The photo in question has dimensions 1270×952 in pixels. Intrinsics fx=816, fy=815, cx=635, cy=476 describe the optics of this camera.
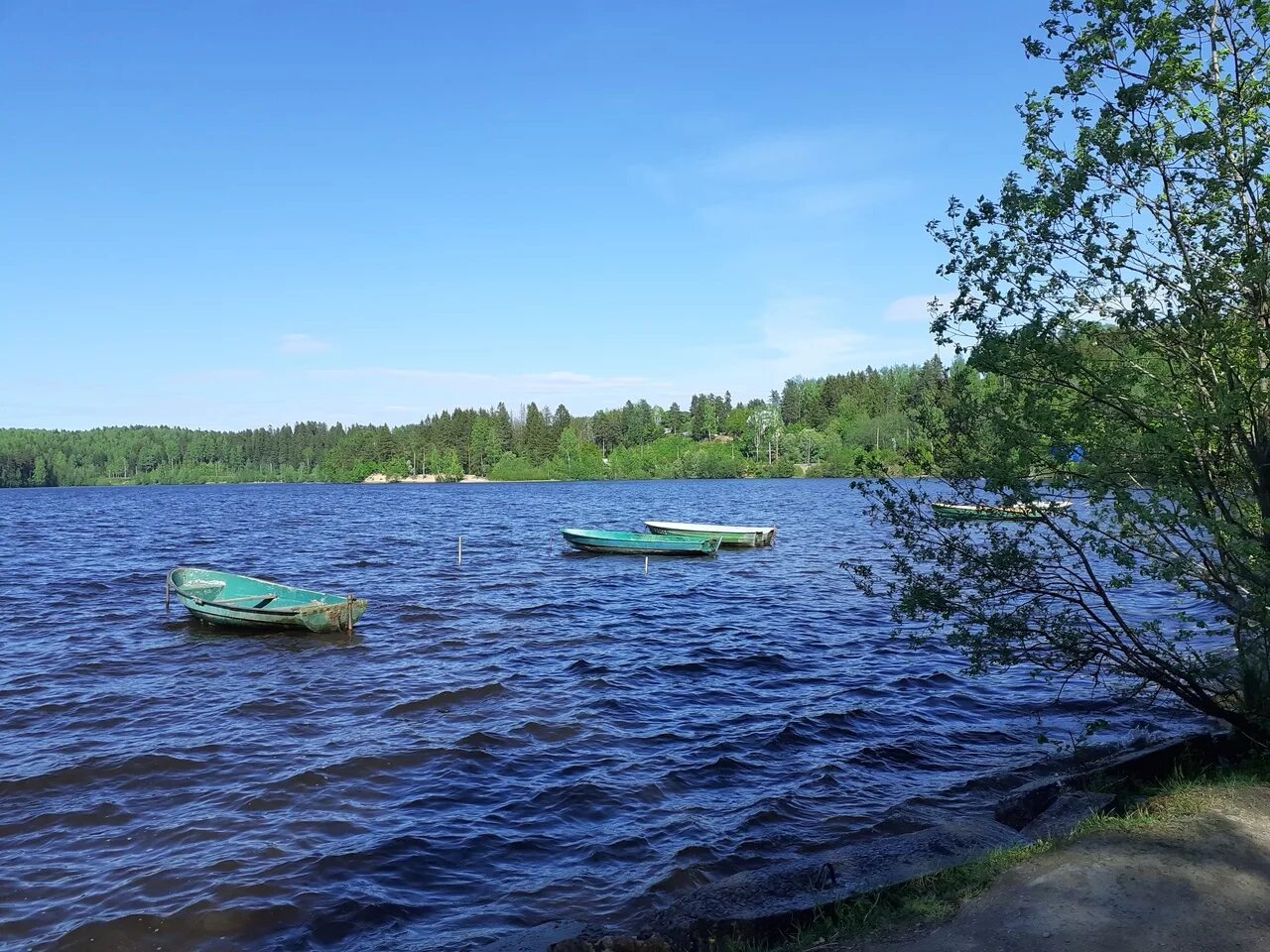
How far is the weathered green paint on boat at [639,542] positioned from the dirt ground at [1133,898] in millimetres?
34457

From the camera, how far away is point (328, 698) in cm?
1625

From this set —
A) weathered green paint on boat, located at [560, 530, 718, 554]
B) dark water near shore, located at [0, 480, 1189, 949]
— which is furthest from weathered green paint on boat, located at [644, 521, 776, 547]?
dark water near shore, located at [0, 480, 1189, 949]

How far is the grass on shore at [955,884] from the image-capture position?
Answer: 6.10 meters

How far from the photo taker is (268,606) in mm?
22578

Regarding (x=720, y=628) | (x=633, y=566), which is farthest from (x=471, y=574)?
(x=720, y=628)

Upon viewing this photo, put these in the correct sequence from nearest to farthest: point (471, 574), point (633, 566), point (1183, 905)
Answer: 1. point (1183, 905)
2. point (471, 574)
3. point (633, 566)

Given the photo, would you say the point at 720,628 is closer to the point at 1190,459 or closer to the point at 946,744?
the point at 946,744

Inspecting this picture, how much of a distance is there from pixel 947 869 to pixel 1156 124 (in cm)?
738

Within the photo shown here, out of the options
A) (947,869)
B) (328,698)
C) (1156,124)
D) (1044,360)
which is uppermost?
(1156,124)

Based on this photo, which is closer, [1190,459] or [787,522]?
[1190,459]

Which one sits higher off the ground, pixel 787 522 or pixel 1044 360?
pixel 1044 360

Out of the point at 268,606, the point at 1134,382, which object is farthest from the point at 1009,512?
the point at 268,606

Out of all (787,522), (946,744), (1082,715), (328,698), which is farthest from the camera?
(787,522)

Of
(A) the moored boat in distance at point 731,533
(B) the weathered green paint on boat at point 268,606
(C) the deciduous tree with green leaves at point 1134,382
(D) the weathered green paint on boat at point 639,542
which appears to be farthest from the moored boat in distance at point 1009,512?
(A) the moored boat in distance at point 731,533
